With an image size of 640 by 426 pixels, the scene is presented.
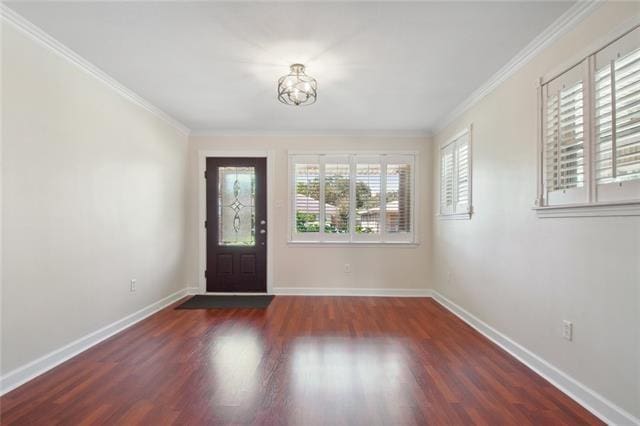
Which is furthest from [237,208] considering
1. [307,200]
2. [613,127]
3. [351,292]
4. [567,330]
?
[613,127]

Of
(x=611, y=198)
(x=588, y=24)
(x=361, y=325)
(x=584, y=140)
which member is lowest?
(x=361, y=325)

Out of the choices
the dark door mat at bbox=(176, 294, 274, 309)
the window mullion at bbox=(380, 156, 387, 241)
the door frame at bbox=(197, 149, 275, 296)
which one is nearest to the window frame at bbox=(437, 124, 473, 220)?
the window mullion at bbox=(380, 156, 387, 241)

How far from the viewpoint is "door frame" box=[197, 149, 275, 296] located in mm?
5254

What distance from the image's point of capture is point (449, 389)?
235 centimetres

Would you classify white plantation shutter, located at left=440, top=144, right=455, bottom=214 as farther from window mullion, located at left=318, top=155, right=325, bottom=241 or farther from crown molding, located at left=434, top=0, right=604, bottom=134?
window mullion, located at left=318, top=155, right=325, bottom=241

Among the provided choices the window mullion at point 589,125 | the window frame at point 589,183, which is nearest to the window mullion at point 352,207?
the window frame at point 589,183

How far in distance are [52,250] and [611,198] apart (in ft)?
12.9

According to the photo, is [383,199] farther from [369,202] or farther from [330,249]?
[330,249]

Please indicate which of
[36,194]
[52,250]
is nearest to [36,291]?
[52,250]

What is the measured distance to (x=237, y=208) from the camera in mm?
5312

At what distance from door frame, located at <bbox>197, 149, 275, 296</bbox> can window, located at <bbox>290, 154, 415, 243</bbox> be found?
35cm

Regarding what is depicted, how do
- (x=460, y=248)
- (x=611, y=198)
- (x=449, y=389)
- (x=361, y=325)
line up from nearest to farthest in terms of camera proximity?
(x=611, y=198)
(x=449, y=389)
(x=361, y=325)
(x=460, y=248)

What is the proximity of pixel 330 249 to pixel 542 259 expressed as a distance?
122 inches

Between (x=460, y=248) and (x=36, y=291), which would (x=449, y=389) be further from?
(x=36, y=291)
